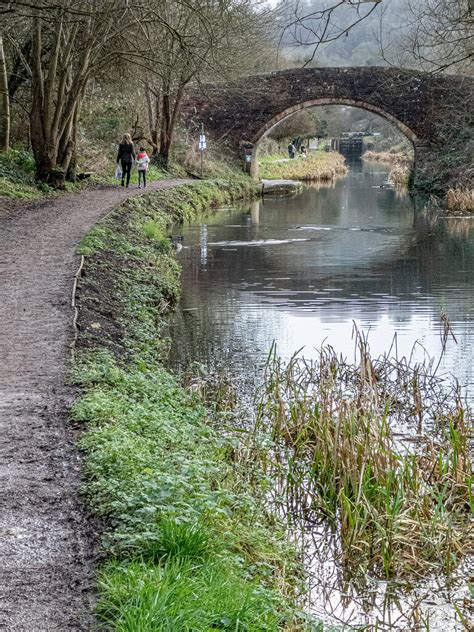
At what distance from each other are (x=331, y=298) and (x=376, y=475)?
327 inches

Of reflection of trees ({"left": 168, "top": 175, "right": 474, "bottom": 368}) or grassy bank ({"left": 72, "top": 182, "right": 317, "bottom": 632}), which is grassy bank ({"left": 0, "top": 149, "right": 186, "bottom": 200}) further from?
grassy bank ({"left": 72, "top": 182, "right": 317, "bottom": 632})

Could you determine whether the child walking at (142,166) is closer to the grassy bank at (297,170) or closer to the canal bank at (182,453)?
the canal bank at (182,453)

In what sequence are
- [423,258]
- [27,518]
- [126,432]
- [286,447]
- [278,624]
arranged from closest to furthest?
[278,624] < [27,518] < [126,432] < [286,447] < [423,258]

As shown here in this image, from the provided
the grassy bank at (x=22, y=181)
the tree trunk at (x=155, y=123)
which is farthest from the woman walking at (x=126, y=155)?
the tree trunk at (x=155, y=123)

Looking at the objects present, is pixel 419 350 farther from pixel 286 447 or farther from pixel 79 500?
pixel 79 500

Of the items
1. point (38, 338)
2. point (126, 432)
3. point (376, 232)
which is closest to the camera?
point (126, 432)

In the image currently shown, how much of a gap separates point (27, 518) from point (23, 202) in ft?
49.3

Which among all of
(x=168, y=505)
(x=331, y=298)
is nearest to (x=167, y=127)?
(x=331, y=298)

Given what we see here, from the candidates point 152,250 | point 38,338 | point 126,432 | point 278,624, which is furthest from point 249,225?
point 278,624

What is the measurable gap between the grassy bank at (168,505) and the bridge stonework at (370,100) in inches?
1166

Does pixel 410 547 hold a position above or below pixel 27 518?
below

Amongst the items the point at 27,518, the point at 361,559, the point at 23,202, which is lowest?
the point at 361,559

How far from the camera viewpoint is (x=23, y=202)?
18984 mm

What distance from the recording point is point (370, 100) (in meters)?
37.5
